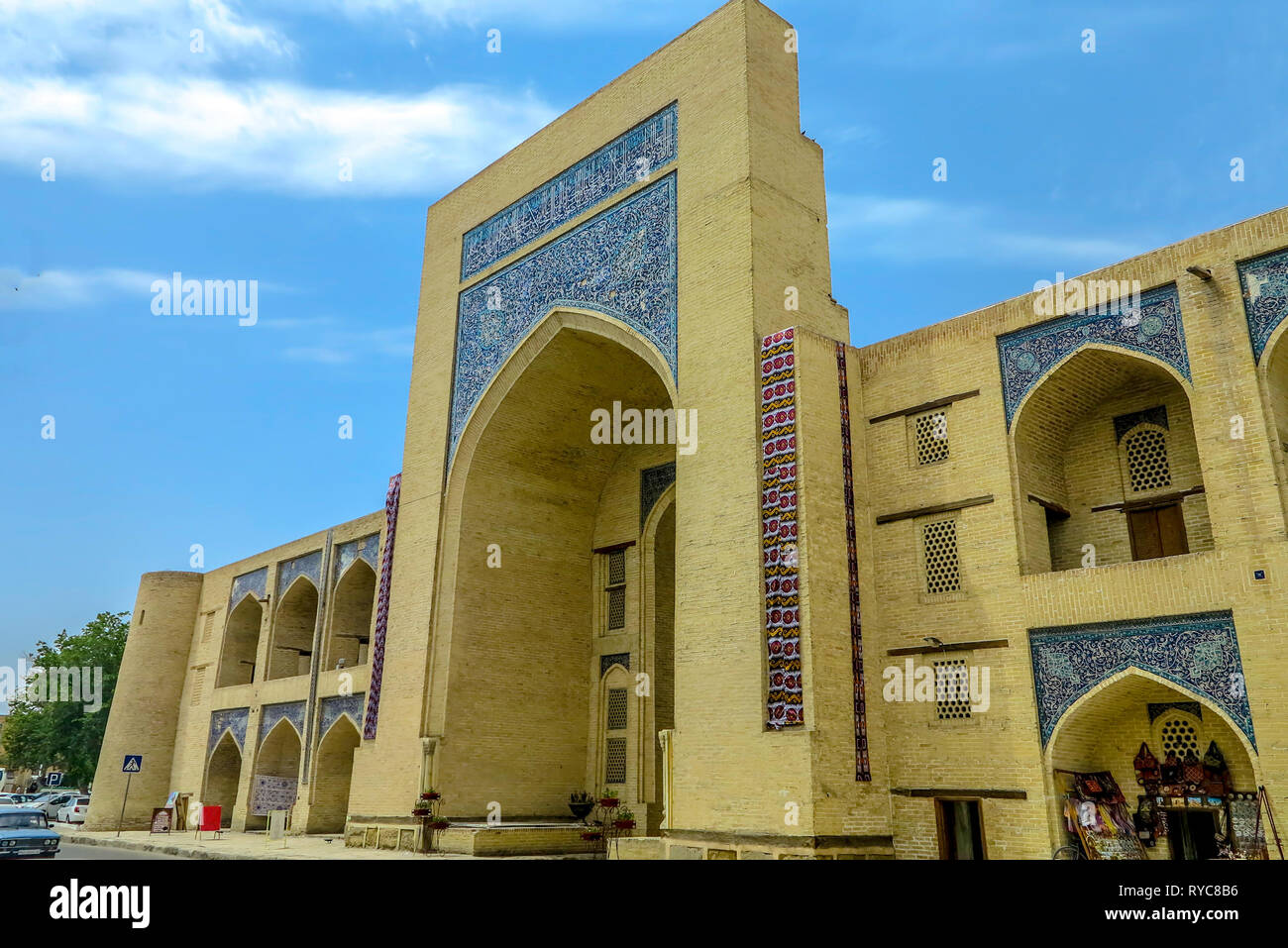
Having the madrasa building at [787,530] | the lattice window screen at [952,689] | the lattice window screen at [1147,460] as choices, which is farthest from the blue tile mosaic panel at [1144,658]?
the lattice window screen at [1147,460]

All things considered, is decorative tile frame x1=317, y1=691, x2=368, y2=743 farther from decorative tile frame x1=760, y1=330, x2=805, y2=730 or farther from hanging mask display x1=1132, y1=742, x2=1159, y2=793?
hanging mask display x1=1132, y1=742, x2=1159, y2=793

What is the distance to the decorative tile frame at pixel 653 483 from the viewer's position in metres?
13.5

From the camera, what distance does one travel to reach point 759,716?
27.6 ft

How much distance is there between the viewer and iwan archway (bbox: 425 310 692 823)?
40.3 feet

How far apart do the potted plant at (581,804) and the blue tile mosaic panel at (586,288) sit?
15.1ft

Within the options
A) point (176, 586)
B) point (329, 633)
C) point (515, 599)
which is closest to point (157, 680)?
point (176, 586)

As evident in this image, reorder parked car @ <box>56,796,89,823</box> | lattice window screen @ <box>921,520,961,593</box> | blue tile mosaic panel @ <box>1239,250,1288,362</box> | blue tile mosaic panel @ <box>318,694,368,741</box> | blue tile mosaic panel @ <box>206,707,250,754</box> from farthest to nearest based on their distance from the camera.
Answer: parked car @ <box>56,796,89,823</box> < blue tile mosaic panel @ <box>206,707,250,754</box> < blue tile mosaic panel @ <box>318,694,368,741</box> < lattice window screen @ <box>921,520,961,593</box> < blue tile mosaic panel @ <box>1239,250,1288,362</box>

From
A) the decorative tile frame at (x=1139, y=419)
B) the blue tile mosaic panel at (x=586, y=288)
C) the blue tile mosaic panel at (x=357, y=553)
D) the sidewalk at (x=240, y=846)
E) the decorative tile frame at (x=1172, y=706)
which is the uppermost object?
the blue tile mosaic panel at (x=586, y=288)

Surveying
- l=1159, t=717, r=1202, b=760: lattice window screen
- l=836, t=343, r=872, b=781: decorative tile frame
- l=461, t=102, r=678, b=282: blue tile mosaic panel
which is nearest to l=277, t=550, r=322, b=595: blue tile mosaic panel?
l=461, t=102, r=678, b=282: blue tile mosaic panel

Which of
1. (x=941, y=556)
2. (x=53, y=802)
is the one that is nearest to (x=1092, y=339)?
(x=941, y=556)

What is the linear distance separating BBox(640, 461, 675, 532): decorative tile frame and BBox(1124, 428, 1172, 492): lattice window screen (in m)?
5.91

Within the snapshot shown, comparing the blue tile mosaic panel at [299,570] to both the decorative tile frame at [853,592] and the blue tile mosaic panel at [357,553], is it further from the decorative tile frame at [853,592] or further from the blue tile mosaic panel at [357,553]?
the decorative tile frame at [853,592]

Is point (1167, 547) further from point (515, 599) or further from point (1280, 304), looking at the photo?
point (515, 599)
